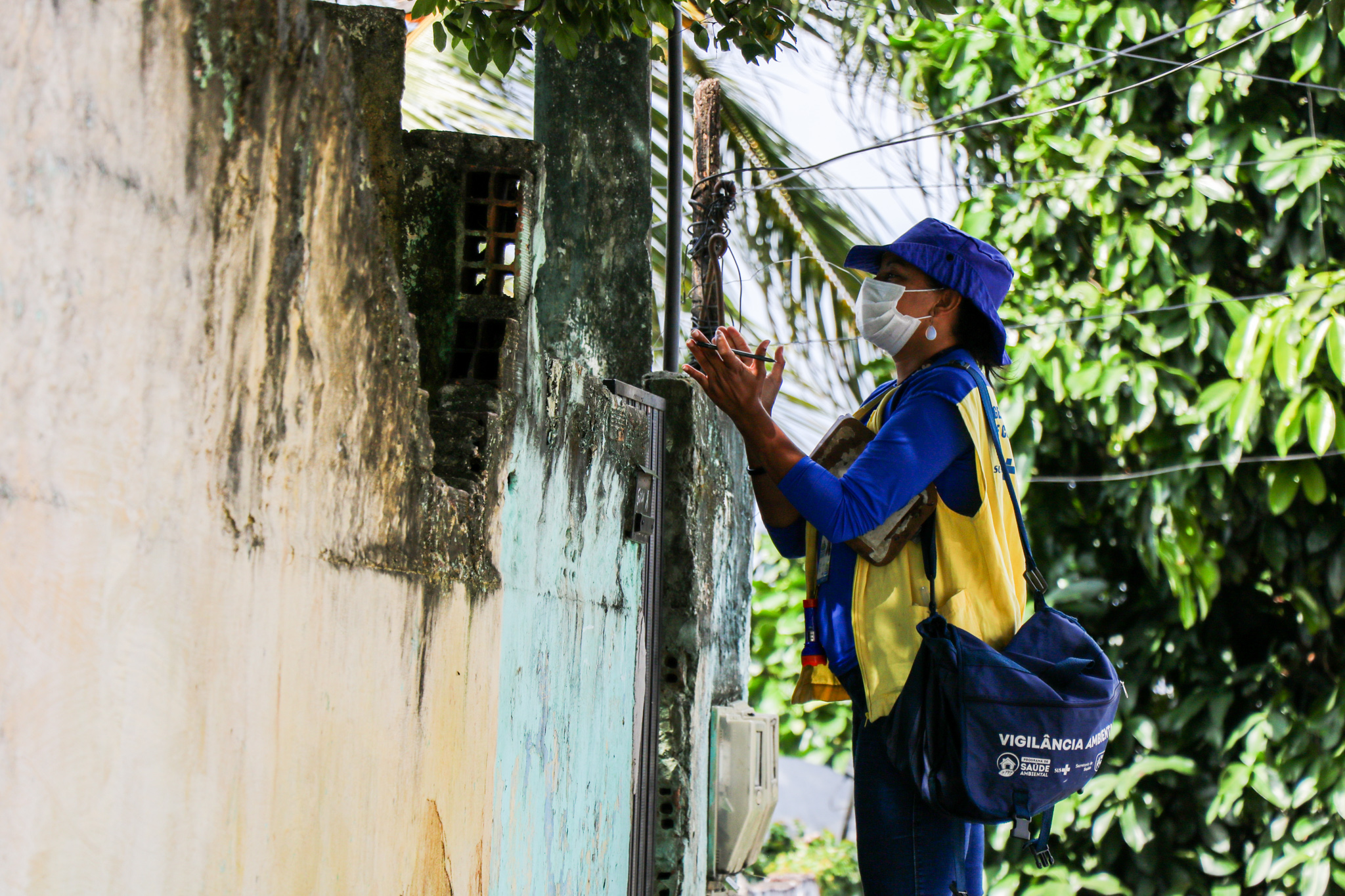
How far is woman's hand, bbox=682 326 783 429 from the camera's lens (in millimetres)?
2195

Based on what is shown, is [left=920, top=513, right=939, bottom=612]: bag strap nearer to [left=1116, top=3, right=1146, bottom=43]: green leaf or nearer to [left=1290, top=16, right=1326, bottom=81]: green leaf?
[left=1290, top=16, right=1326, bottom=81]: green leaf

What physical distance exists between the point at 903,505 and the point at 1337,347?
3.15m

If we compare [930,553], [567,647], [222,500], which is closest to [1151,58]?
[930,553]

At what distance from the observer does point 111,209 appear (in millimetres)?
1269

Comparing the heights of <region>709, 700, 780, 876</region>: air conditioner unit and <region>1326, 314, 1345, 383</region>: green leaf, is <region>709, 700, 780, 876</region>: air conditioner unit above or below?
below

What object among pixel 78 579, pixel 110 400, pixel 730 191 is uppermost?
pixel 730 191

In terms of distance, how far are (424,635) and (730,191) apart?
2991 millimetres

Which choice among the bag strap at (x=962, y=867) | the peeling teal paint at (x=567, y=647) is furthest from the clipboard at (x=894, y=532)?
the peeling teal paint at (x=567, y=647)

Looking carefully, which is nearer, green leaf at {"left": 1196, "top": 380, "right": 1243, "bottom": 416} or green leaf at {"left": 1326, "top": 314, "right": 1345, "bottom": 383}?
green leaf at {"left": 1326, "top": 314, "right": 1345, "bottom": 383}

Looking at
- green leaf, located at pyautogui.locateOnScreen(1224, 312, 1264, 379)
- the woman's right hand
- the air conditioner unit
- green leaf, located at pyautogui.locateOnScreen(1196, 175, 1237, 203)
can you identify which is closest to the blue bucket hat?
the woman's right hand

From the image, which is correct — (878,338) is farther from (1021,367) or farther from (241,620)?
(1021,367)

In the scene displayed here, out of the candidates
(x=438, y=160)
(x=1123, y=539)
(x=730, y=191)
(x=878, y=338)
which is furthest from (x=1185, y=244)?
(x=438, y=160)

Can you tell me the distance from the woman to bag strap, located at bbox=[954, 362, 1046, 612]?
0.01 metres

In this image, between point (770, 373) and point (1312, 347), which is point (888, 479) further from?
point (1312, 347)
